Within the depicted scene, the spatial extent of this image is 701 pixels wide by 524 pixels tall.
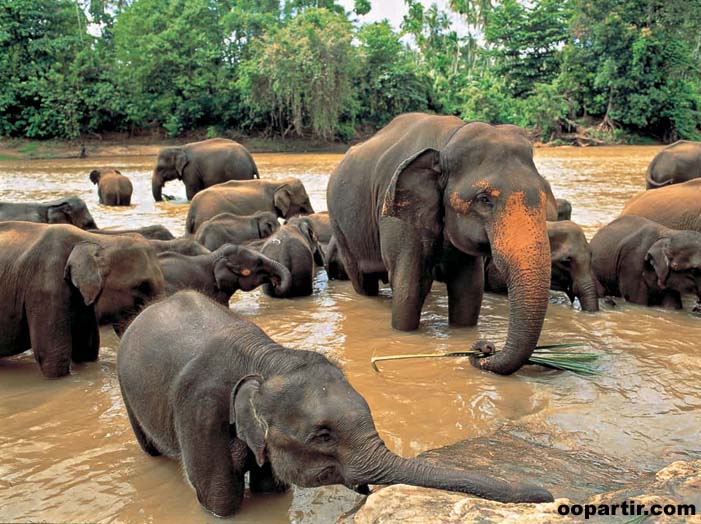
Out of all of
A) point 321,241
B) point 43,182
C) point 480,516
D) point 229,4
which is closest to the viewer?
point 480,516

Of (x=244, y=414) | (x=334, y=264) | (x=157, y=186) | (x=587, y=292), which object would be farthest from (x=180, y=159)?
(x=244, y=414)

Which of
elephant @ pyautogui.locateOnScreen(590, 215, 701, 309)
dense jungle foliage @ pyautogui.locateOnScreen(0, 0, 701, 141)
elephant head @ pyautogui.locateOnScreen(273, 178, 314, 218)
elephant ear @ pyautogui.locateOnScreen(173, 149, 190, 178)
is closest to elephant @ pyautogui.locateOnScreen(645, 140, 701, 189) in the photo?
elephant @ pyautogui.locateOnScreen(590, 215, 701, 309)

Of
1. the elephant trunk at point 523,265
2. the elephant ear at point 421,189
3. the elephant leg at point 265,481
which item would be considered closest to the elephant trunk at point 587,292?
the elephant ear at point 421,189

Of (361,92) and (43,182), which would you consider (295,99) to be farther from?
(43,182)

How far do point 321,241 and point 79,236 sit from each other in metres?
4.75

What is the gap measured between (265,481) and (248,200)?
826cm

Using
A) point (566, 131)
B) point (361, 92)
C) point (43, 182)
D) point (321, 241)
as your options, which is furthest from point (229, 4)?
point (321, 241)

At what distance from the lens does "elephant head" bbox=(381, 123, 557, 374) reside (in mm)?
4457

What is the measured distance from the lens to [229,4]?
56.8m

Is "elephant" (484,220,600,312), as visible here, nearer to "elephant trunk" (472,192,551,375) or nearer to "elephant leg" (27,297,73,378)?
"elephant trunk" (472,192,551,375)

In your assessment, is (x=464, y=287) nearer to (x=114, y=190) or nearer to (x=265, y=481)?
(x=265, y=481)

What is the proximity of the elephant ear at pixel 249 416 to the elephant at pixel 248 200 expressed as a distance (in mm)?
7863

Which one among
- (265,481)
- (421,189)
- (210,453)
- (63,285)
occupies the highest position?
(421,189)

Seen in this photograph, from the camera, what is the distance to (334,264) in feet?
27.5
